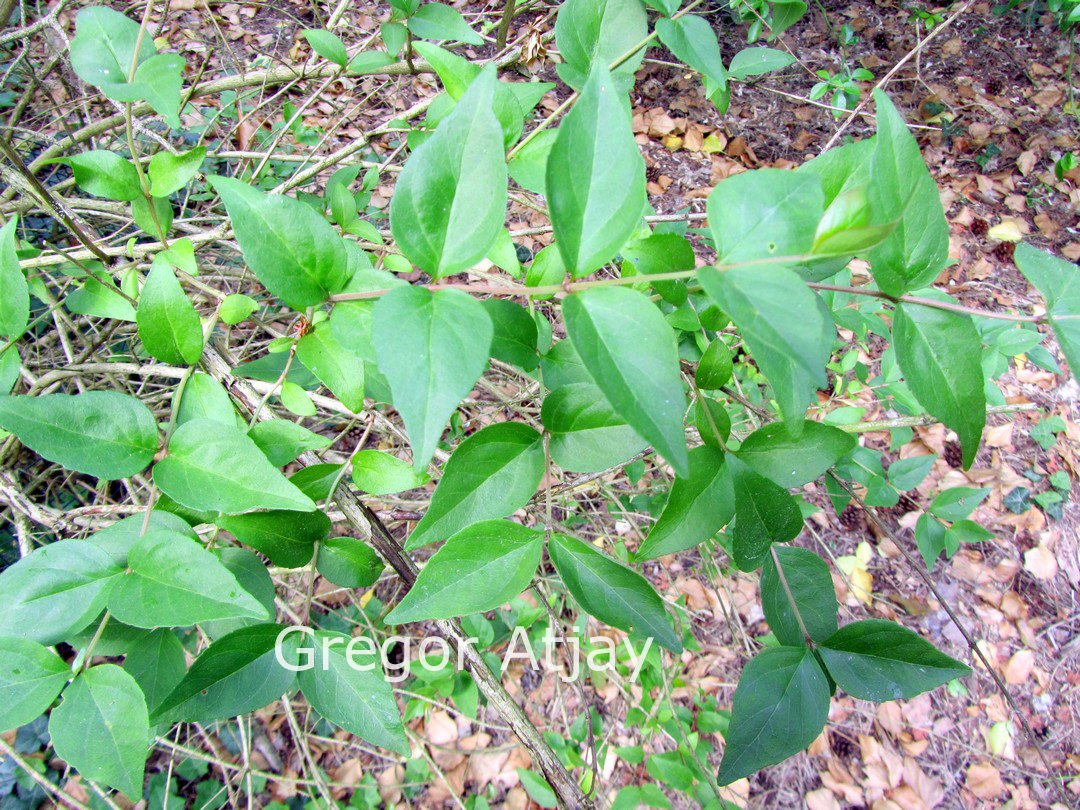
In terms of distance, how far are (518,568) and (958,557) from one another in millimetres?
2733

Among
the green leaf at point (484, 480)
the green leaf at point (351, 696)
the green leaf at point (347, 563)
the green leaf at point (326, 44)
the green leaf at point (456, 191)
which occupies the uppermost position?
the green leaf at point (326, 44)

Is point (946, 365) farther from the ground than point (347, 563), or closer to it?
farther from the ground

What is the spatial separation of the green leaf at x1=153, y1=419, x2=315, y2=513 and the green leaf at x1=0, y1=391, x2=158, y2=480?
0.16ft

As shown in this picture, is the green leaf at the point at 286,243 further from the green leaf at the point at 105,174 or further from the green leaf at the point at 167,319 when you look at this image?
the green leaf at the point at 105,174

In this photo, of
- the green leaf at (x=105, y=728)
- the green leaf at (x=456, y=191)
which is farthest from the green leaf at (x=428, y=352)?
the green leaf at (x=105, y=728)

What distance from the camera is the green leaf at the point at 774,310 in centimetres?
50

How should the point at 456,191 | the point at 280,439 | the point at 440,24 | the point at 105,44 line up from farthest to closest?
the point at 440,24
the point at 105,44
the point at 280,439
the point at 456,191

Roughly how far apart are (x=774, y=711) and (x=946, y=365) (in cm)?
48

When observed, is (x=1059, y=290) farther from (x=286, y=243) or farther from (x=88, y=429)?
(x=88, y=429)

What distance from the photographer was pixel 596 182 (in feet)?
1.97


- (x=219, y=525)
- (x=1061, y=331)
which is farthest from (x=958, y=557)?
(x=219, y=525)

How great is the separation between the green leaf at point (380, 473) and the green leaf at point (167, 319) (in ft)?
0.87

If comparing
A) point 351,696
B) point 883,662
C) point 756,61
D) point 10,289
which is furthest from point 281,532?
point 756,61

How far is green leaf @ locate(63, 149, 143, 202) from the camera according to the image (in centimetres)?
99
